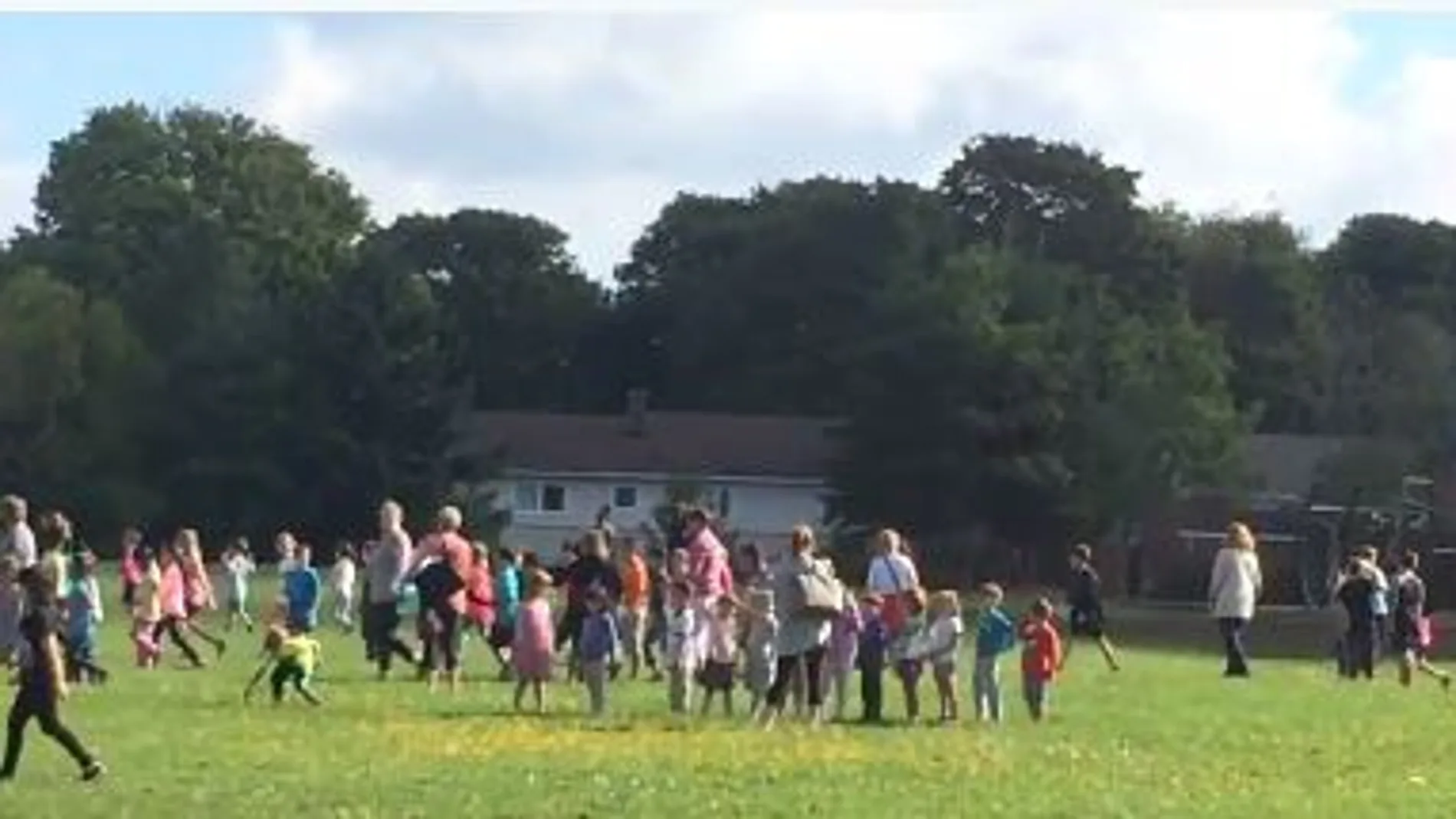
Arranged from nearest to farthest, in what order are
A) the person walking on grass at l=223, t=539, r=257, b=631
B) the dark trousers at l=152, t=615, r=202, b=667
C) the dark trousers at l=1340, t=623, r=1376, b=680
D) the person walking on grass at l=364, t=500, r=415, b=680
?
the person walking on grass at l=364, t=500, r=415, b=680 → the dark trousers at l=152, t=615, r=202, b=667 → the dark trousers at l=1340, t=623, r=1376, b=680 → the person walking on grass at l=223, t=539, r=257, b=631

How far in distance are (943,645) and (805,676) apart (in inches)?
61.9

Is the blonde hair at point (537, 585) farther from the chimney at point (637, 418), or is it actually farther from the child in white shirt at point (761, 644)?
the chimney at point (637, 418)

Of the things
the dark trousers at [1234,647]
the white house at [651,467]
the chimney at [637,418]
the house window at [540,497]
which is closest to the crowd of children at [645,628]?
the dark trousers at [1234,647]

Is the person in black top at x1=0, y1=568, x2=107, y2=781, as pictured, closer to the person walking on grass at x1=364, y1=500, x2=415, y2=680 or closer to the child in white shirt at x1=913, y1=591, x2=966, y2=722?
the child in white shirt at x1=913, y1=591, x2=966, y2=722

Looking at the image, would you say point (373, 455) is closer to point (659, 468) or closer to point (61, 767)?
point (659, 468)

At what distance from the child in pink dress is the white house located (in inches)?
3373

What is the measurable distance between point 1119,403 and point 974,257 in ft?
20.7

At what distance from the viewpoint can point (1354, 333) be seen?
13250cm

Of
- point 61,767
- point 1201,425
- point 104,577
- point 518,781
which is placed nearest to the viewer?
point 518,781

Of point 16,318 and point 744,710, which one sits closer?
point 744,710

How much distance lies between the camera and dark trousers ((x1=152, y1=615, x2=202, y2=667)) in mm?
37281

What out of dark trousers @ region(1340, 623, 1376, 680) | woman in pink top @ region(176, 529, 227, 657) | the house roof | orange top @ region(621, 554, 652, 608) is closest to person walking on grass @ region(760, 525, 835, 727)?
orange top @ region(621, 554, 652, 608)

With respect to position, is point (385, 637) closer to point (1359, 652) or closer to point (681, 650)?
point (681, 650)

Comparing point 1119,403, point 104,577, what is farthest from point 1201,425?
point 104,577
